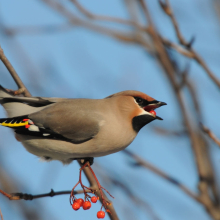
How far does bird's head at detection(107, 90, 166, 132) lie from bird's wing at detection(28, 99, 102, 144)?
0.30m

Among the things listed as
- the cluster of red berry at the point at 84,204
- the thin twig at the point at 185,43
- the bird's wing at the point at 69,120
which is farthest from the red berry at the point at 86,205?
the thin twig at the point at 185,43

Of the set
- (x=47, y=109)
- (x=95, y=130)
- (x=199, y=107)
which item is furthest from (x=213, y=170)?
(x=47, y=109)

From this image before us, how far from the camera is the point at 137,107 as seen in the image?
4.23m

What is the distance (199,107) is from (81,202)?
1.81 meters

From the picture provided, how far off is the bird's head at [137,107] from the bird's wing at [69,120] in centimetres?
30

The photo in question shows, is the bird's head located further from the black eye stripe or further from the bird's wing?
the bird's wing

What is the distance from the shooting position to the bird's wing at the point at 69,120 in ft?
13.6

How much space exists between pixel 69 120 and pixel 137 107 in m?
0.73

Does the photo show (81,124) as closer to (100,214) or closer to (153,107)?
(153,107)

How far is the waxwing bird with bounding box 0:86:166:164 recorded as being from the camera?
4.07 meters

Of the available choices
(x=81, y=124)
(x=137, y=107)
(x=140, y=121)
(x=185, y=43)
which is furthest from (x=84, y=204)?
(x=185, y=43)

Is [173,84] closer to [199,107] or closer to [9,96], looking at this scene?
[199,107]

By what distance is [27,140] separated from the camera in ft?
13.9

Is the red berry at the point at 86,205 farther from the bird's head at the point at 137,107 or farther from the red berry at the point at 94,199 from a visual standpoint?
the bird's head at the point at 137,107
